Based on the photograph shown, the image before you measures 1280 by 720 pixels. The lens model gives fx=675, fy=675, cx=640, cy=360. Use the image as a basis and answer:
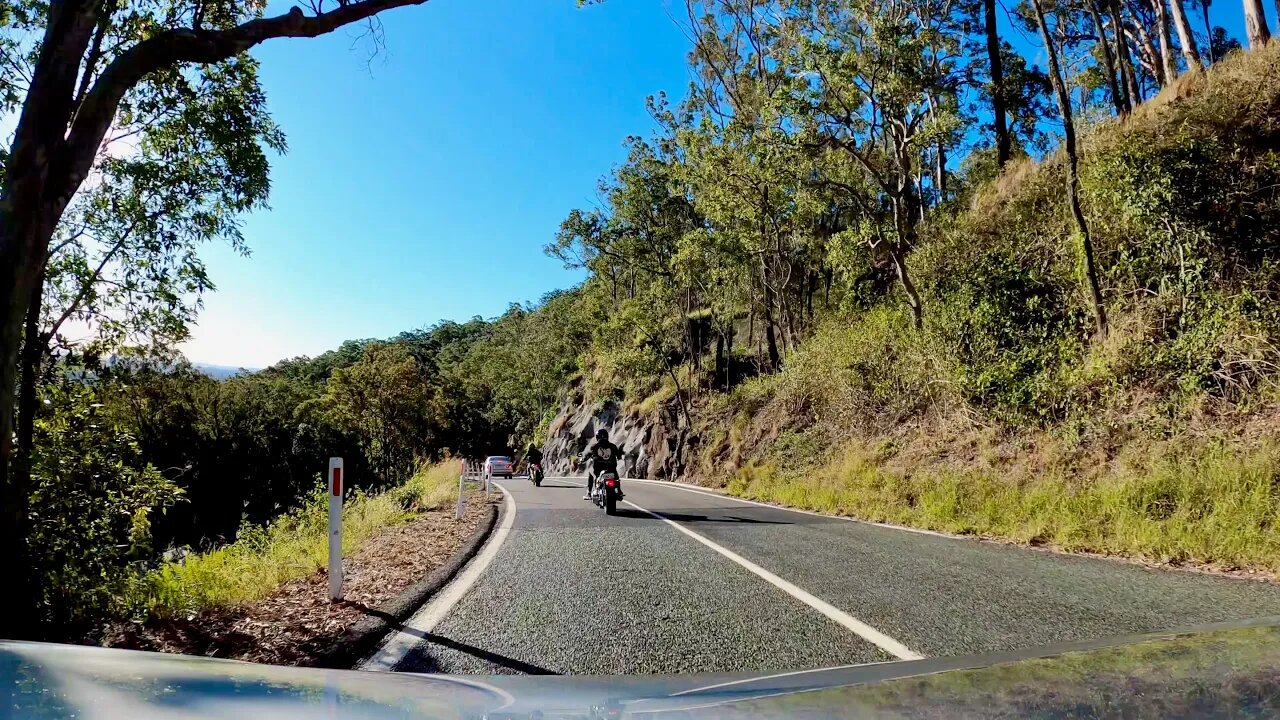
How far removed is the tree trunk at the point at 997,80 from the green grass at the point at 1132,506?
14.0 meters

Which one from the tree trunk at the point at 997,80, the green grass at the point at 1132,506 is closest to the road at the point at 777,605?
the green grass at the point at 1132,506

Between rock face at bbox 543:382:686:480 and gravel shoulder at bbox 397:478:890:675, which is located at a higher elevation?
rock face at bbox 543:382:686:480

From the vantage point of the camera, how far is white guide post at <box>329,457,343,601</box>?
5.58m

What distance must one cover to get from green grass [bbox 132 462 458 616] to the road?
79.3 inches

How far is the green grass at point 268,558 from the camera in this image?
222 inches

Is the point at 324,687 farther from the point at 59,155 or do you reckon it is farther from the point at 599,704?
the point at 59,155

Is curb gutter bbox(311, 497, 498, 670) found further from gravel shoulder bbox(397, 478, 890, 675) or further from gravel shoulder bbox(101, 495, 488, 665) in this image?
gravel shoulder bbox(397, 478, 890, 675)

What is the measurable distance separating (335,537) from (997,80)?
22.6 meters

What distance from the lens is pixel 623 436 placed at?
40.6 meters

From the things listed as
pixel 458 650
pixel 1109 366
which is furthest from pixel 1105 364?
pixel 458 650

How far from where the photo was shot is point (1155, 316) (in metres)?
11.1

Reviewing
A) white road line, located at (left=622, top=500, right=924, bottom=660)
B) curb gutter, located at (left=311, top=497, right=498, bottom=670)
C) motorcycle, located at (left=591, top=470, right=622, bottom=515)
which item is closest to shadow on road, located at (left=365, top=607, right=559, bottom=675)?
→ curb gutter, located at (left=311, top=497, right=498, bottom=670)

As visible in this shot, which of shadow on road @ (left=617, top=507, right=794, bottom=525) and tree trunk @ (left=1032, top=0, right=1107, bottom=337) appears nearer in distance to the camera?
shadow on road @ (left=617, top=507, right=794, bottom=525)

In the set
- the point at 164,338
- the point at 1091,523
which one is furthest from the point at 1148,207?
the point at 164,338
